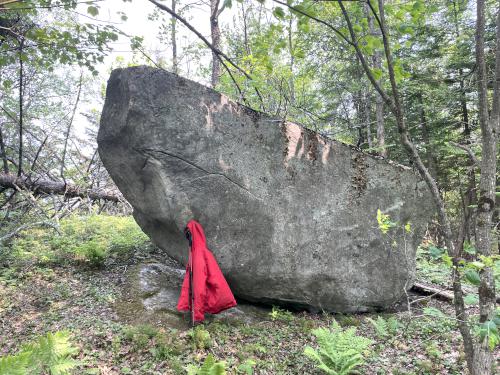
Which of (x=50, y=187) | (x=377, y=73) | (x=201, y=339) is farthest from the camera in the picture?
(x=50, y=187)

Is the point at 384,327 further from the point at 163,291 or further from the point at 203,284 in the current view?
the point at 163,291

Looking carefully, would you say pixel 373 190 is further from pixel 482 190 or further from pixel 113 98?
pixel 113 98

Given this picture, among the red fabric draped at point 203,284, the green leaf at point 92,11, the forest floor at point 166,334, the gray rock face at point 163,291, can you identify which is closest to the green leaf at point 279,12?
the green leaf at point 92,11

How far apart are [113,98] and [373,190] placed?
4524 millimetres

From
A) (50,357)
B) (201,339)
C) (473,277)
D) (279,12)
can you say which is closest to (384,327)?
(201,339)

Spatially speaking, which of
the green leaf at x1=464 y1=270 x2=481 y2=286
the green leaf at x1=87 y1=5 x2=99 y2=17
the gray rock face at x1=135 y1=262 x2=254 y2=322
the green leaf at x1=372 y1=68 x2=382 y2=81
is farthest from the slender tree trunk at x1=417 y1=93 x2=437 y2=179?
the green leaf at x1=87 y1=5 x2=99 y2=17

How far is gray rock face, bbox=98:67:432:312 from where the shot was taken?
4.94m

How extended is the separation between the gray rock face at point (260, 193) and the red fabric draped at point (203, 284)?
27cm

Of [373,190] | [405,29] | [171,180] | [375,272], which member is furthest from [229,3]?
[375,272]

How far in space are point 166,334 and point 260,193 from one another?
7.89ft

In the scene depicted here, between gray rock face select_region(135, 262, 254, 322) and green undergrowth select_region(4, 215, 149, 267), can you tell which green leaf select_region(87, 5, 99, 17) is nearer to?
gray rock face select_region(135, 262, 254, 322)

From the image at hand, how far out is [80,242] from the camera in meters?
6.57

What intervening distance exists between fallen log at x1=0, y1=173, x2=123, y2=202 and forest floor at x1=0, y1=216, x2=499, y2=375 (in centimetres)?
193

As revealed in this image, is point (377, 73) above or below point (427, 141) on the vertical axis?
below
